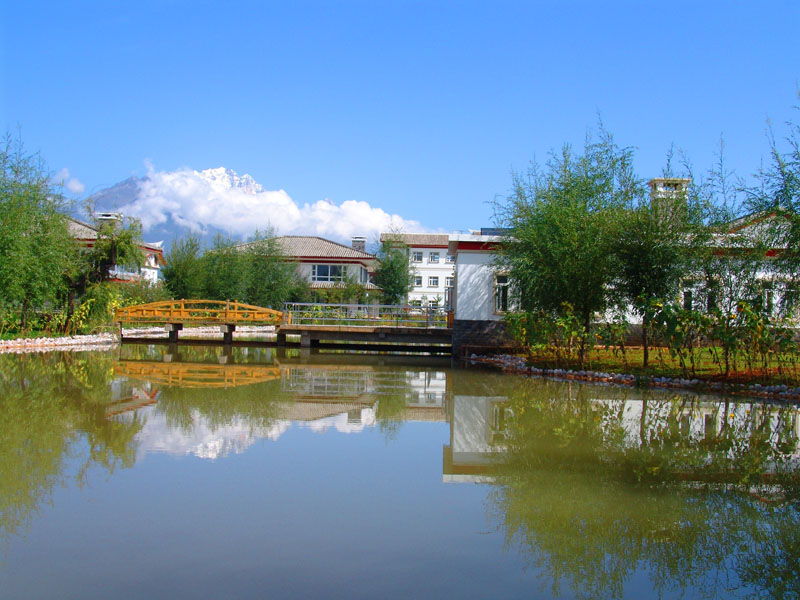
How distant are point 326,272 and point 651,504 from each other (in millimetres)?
40655

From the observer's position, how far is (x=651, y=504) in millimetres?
5430

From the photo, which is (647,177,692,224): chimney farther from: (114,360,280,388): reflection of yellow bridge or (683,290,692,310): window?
(114,360,280,388): reflection of yellow bridge

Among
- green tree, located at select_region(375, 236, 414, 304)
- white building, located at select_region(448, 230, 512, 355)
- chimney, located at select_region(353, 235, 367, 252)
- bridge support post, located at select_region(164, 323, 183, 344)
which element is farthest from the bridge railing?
chimney, located at select_region(353, 235, 367, 252)

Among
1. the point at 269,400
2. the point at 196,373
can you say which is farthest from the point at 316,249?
the point at 269,400

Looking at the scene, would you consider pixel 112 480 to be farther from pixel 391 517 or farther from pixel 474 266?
pixel 474 266

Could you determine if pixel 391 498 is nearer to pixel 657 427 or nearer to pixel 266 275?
pixel 657 427

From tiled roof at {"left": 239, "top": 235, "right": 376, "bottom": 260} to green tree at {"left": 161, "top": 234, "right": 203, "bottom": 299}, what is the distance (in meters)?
11.0

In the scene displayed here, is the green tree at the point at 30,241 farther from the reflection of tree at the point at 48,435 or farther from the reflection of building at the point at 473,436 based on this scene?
the reflection of building at the point at 473,436

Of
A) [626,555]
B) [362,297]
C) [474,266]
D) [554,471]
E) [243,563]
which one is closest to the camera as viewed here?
[243,563]

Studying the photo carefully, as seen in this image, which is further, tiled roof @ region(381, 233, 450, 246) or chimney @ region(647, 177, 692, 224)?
A: tiled roof @ region(381, 233, 450, 246)

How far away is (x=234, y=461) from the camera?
6543 millimetres

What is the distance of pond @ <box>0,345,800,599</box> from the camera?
3.98 m

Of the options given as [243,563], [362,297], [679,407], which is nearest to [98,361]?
[679,407]

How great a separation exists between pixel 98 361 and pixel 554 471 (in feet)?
42.9
